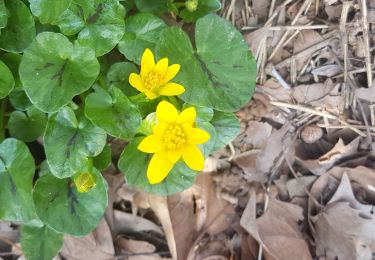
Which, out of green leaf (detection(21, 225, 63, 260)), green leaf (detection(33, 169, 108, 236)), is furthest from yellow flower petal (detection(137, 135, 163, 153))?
green leaf (detection(21, 225, 63, 260))

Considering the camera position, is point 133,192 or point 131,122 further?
point 133,192

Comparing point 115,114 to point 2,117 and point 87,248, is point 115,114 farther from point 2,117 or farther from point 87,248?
point 87,248

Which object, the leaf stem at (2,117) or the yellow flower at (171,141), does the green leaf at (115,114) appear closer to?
the yellow flower at (171,141)

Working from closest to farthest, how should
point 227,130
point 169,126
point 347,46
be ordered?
point 169,126 < point 227,130 < point 347,46

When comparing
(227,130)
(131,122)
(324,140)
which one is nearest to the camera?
(131,122)

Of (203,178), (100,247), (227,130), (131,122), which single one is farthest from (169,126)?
(100,247)

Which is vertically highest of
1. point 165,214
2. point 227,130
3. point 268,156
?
point 227,130

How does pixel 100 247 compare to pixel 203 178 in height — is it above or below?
below

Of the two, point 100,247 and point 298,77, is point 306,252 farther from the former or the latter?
point 100,247
